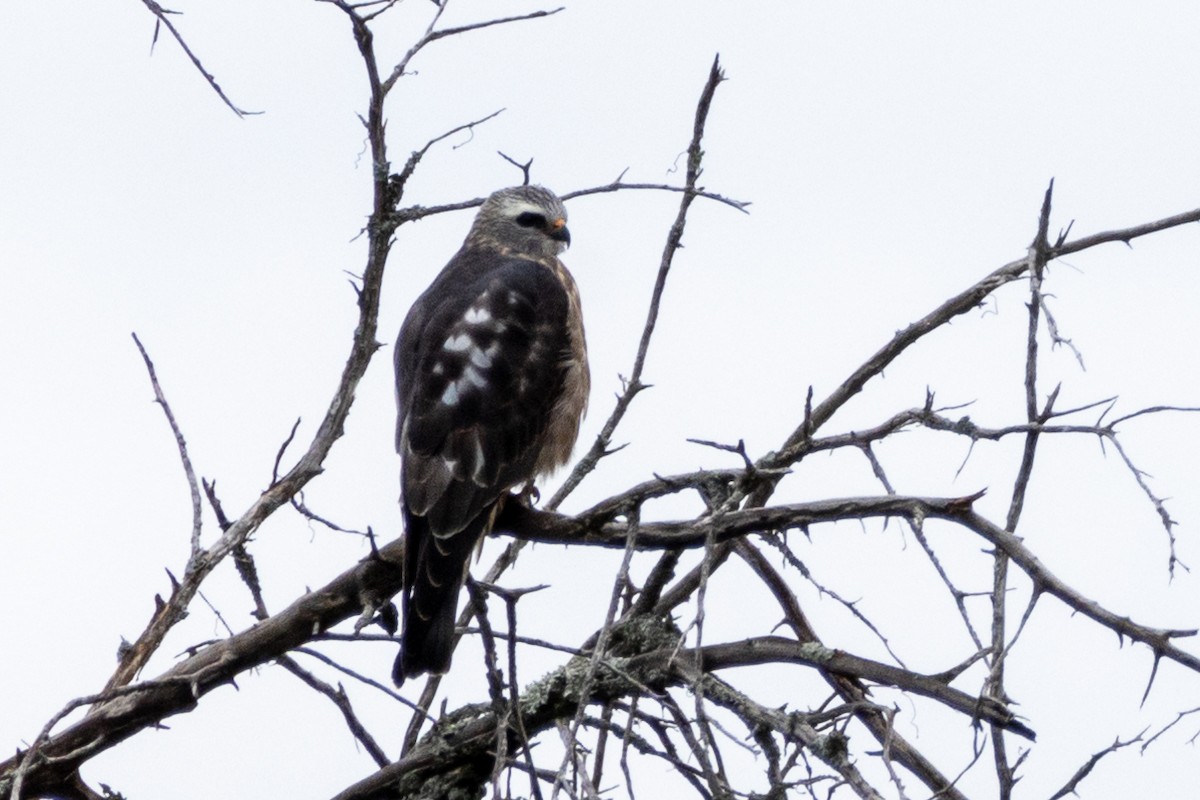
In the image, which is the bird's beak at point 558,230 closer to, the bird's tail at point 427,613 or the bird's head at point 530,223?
the bird's head at point 530,223

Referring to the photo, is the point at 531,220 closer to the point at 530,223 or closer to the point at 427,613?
the point at 530,223

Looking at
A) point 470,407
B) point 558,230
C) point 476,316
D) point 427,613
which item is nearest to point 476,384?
point 470,407

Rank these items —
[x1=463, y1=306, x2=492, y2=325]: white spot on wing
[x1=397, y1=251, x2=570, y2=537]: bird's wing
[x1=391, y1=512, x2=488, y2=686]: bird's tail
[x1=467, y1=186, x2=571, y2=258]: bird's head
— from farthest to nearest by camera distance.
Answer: [x1=467, y1=186, x2=571, y2=258]: bird's head
[x1=463, y1=306, x2=492, y2=325]: white spot on wing
[x1=397, y1=251, x2=570, y2=537]: bird's wing
[x1=391, y1=512, x2=488, y2=686]: bird's tail

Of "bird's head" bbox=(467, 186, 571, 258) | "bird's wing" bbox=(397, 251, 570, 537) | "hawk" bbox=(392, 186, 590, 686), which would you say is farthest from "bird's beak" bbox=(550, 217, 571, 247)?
"bird's wing" bbox=(397, 251, 570, 537)

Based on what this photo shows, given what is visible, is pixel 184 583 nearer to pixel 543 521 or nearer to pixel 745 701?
pixel 543 521

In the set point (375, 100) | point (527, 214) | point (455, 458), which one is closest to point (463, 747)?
point (455, 458)

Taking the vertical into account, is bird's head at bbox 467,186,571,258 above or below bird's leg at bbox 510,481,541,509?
above

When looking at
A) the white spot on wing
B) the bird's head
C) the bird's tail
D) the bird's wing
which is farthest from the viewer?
the bird's head

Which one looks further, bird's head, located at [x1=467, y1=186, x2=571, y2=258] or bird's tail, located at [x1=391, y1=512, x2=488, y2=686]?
bird's head, located at [x1=467, y1=186, x2=571, y2=258]

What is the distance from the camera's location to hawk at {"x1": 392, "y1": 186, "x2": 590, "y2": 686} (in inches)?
162

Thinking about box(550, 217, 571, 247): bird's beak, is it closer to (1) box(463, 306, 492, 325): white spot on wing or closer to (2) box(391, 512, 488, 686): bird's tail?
(1) box(463, 306, 492, 325): white spot on wing

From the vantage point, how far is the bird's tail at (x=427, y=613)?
404cm

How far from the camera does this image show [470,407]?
4934 mm

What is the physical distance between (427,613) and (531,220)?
9.49ft
